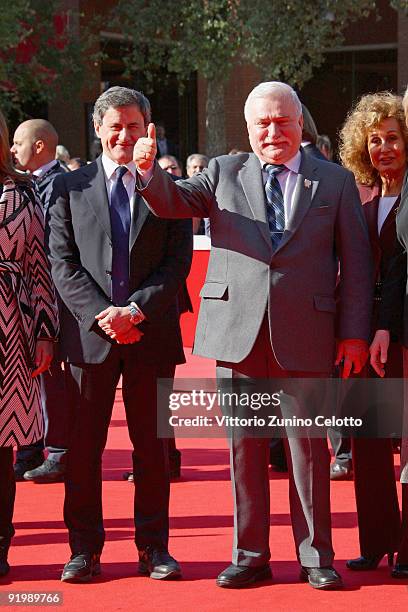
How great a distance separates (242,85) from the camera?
29297 mm

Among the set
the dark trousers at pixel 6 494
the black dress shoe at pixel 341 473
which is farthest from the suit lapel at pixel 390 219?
the black dress shoe at pixel 341 473

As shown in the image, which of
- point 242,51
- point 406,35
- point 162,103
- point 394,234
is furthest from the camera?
point 162,103

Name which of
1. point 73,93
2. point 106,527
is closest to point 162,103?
point 73,93

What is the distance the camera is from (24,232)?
18.0ft

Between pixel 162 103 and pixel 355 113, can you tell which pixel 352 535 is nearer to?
pixel 355 113

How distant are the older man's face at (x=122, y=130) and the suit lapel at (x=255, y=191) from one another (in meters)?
0.50

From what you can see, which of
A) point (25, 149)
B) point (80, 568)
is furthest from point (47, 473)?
point (80, 568)

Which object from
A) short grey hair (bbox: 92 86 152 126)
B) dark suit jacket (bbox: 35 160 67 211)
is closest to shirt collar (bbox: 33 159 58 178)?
dark suit jacket (bbox: 35 160 67 211)

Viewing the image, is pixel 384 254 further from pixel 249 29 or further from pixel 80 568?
pixel 249 29

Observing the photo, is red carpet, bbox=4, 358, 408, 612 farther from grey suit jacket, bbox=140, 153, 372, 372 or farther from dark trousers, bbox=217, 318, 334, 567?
grey suit jacket, bbox=140, 153, 372, 372

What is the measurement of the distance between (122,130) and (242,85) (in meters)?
24.3

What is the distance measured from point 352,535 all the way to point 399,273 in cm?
158

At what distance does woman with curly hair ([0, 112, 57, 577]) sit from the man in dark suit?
123mm

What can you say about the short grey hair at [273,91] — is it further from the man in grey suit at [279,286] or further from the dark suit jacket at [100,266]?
the dark suit jacket at [100,266]
